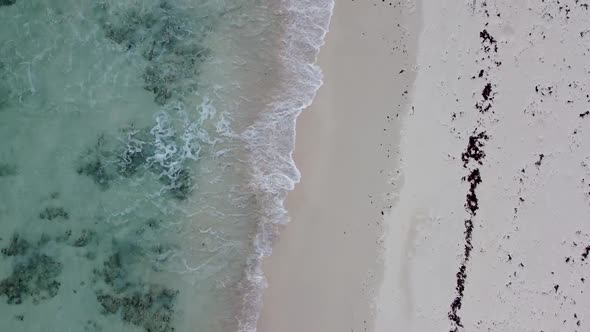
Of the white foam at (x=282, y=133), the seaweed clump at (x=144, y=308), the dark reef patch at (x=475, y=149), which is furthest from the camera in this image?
the dark reef patch at (x=475, y=149)

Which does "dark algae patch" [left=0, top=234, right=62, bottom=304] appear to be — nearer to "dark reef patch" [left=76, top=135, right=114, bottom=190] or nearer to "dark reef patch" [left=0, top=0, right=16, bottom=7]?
"dark reef patch" [left=76, top=135, right=114, bottom=190]

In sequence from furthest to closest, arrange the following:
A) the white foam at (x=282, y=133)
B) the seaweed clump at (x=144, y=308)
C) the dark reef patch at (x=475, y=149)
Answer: the dark reef patch at (x=475, y=149) → the white foam at (x=282, y=133) → the seaweed clump at (x=144, y=308)

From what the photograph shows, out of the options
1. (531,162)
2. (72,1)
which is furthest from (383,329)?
(72,1)

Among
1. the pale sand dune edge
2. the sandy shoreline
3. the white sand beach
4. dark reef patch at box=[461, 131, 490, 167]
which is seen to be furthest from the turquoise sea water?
dark reef patch at box=[461, 131, 490, 167]

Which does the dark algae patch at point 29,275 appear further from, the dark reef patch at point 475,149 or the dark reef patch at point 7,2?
the dark reef patch at point 475,149

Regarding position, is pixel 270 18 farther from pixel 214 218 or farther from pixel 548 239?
pixel 548 239

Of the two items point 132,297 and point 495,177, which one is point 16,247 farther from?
point 495,177

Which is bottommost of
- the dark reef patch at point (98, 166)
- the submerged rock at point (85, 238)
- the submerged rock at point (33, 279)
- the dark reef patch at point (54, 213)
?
the submerged rock at point (33, 279)

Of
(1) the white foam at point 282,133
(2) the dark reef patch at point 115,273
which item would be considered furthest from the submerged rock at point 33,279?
(1) the white foam at point 282,133
